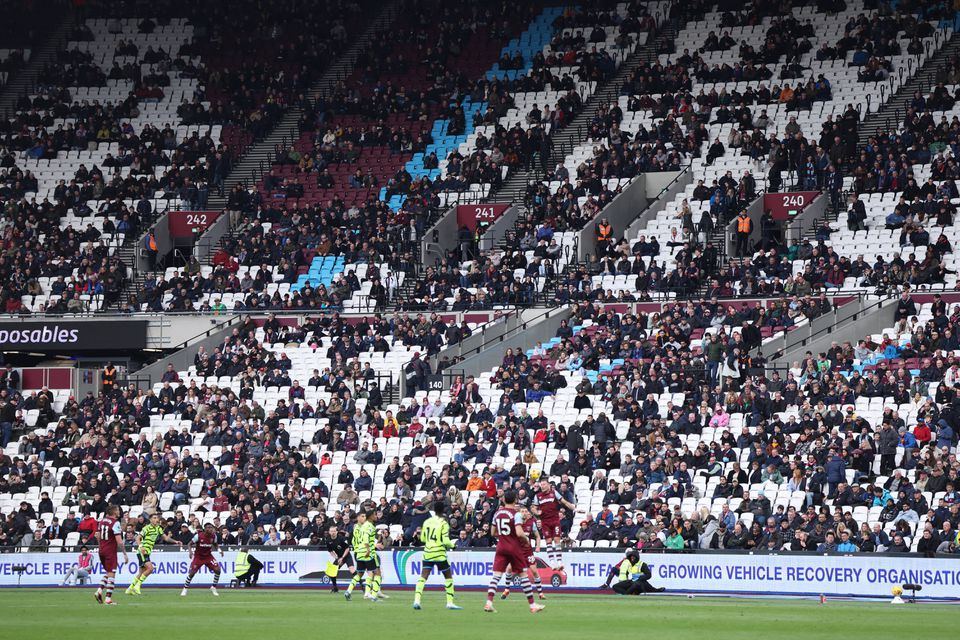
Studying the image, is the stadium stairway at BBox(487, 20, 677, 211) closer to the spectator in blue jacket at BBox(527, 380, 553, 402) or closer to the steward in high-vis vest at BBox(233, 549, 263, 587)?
the spectator in blue jacket at BBox(527, 380, 553, 402)

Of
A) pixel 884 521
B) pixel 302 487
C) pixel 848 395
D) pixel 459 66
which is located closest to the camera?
pixel 884 521

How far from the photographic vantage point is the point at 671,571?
35000mm

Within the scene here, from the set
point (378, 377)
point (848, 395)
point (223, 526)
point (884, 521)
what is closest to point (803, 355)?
point (848, 395)

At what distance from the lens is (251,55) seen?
228 ft

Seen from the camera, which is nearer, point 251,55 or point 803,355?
point 803,355

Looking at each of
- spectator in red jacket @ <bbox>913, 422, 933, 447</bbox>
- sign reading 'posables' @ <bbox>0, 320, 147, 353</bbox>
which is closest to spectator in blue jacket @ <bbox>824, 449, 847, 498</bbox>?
spectator in red jacket @ <bbox>913, 422, 933, 447</bbox>

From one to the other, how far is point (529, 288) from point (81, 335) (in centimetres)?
1517

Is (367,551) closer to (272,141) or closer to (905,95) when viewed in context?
(905,95)

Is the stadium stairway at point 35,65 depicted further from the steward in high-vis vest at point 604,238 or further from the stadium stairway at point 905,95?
the stadium stairway at point 905,95

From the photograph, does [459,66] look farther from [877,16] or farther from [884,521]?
[884,521]

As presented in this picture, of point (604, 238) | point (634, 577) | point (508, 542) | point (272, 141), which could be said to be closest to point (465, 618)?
point (508, 542)

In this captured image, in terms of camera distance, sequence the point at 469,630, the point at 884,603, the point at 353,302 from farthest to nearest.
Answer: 1. the point at 353,302
2. the point at 884,603
3. the point at 469,630

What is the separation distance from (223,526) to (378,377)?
790cm

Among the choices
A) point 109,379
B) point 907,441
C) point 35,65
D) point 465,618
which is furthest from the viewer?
point 35,65
